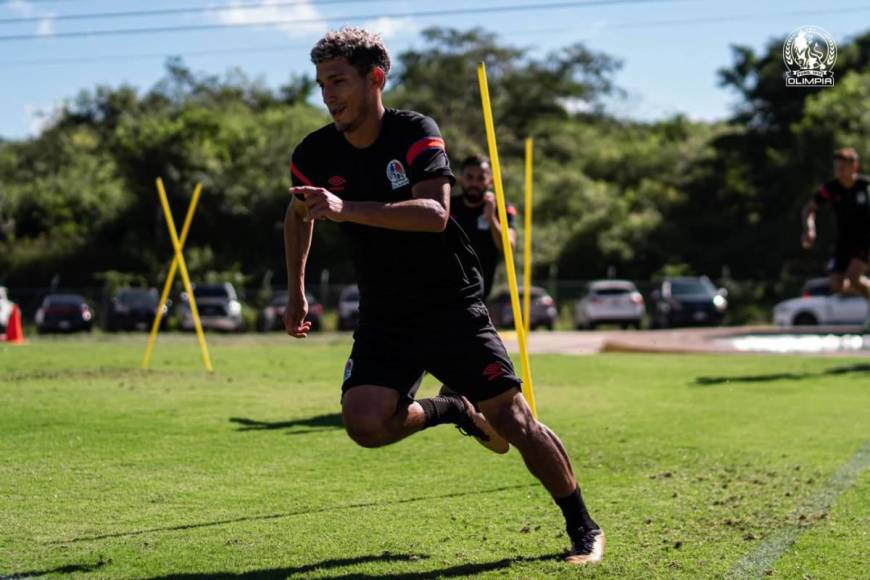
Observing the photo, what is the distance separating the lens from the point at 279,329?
128 feet

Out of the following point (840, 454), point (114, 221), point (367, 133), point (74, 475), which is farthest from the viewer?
point (114, 221)


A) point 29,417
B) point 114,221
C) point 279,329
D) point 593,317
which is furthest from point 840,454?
point 114,221

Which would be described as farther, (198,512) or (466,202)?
(466,202)

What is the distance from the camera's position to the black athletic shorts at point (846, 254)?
13336mm

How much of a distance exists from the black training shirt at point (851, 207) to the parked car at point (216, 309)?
26894mm

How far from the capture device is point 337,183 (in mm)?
4875

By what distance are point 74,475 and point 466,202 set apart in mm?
4281

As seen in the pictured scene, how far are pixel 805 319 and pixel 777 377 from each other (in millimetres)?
17536

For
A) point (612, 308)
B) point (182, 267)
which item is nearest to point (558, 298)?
point (612, 308)

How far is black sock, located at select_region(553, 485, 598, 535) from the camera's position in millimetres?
4922

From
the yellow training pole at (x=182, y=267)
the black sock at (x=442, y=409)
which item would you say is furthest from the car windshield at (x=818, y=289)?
the black sock at (x=442, y=409)

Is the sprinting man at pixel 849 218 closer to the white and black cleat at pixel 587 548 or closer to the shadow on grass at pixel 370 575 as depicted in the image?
the white and black cleat at pixel 587 548

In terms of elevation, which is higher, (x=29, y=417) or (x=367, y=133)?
(x=367, y=133)

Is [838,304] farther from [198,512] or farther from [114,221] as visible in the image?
[114,221]
